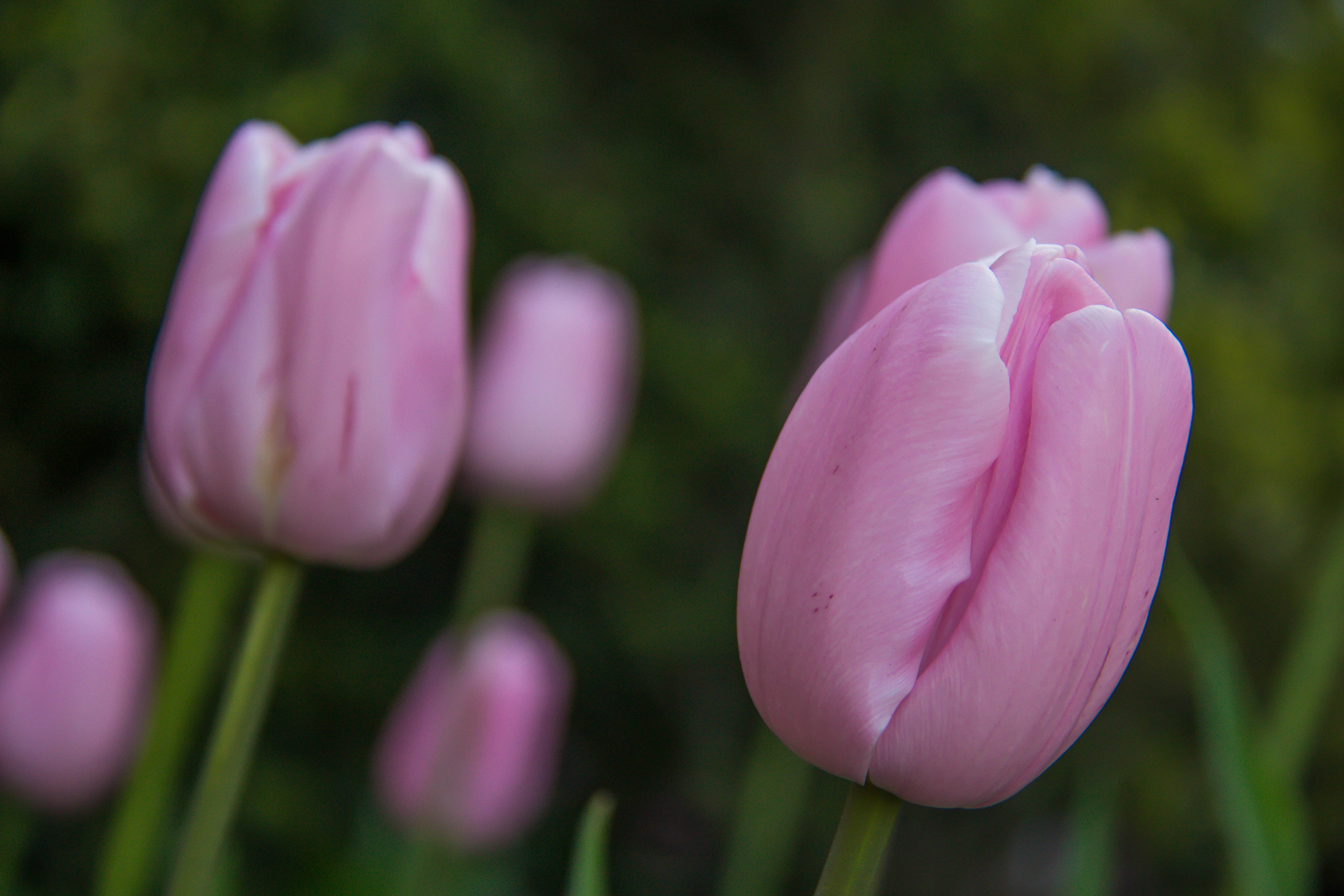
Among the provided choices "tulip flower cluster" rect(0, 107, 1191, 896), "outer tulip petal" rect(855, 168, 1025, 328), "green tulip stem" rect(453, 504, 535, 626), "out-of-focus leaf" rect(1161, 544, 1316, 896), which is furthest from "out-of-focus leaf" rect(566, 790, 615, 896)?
"green tulip stem" rect(453, 504, 535, 626)

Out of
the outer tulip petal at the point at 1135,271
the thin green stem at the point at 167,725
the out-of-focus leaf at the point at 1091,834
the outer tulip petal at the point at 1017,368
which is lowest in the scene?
the thin green stem at the point at 167,725

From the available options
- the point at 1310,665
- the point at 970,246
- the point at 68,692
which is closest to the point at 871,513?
the point at 970,246

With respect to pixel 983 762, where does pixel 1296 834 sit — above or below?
below

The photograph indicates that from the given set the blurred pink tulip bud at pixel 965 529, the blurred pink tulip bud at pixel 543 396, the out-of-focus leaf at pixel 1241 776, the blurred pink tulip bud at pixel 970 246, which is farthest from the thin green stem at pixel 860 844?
the blurred pink tulip bud at pixel 543 396

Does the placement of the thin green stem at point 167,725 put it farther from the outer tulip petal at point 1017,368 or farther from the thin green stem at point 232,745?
the outer tulip petal at point 1017,368

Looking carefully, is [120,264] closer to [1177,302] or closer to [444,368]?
[444,368]

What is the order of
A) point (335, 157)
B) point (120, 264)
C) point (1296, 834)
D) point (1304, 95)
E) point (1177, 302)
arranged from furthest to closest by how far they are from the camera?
point (1177, 302)
point (1304, 95)
point (120, 264)
point (1296, 834)
point (335, 157)

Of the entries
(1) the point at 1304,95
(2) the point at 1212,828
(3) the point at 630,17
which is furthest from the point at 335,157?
(2) the point at 1212,828
